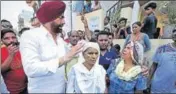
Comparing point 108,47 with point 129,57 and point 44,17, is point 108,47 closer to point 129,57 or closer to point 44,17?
point 129,57

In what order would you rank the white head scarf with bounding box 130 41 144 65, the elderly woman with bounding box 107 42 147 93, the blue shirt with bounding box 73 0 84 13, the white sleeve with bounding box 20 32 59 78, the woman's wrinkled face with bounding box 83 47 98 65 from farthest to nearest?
the blue shirt with bounding box 73 0 84 13, the woman's wrinkled face with bounding box 83 47 98 65, the elderly woman with bounding box 107 42 147 93, the white head scarf with bounding box 130 41 144 65, the white sleeve with bounding box 20 32 59 78

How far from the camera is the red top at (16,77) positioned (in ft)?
5.87

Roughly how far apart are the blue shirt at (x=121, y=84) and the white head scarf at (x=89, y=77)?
0.07 metres

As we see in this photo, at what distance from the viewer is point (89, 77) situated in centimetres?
192

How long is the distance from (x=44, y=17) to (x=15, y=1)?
1977 mm

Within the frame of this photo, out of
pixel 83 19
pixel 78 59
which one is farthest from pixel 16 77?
pixel 83 19

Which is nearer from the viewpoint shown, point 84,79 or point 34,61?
point 34,61

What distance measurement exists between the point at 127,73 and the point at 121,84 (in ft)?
0.26

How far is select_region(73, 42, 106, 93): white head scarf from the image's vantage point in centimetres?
191

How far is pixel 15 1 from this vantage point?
3225 millimetres

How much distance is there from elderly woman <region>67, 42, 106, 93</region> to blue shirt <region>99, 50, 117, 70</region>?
0.08 metres

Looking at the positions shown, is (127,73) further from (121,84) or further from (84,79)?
(84,79)

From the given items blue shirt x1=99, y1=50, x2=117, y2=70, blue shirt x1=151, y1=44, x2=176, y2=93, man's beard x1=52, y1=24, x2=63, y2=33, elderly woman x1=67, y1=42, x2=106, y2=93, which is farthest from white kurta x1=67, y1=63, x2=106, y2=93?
blue shirt x1=151, y1=44, x2=176, y2=93

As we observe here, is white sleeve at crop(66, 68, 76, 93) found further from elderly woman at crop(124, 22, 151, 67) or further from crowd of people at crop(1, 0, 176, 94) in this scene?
elderly woman at crop(124, 22, 151, 67)
